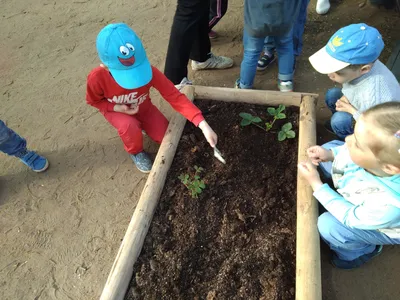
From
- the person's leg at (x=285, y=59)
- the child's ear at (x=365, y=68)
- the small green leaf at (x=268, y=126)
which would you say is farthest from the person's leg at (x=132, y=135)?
the child's ear at (x=365, y=68)

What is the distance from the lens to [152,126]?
2.73 meters

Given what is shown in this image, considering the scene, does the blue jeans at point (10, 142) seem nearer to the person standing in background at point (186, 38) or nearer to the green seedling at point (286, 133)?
the person standing in background at point (186, 38)

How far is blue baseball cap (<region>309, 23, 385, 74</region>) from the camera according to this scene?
6.47 ft

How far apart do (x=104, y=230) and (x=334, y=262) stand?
1497 mm

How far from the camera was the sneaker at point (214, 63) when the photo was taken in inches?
135

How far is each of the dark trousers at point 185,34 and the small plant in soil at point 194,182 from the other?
103 centimetres

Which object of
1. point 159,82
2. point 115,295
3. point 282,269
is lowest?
point 282,269

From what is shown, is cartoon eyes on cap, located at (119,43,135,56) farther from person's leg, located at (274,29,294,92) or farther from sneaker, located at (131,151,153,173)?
person's leg, located at (274,29,294,92)

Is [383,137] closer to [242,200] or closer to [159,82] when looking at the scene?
[242,200]

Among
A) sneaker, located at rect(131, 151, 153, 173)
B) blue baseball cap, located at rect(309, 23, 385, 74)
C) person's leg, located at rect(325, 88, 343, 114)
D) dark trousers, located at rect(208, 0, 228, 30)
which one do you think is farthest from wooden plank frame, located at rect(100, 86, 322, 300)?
dark trousers, located at rect(208, 0, 228, 30)

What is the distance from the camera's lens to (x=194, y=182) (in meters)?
2.20

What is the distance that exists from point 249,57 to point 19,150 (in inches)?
73.9

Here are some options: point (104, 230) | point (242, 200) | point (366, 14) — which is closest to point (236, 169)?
point (242, 200)

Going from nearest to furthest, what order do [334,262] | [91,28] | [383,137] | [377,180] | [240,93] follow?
[383,137]
[377,180]
[334,262]
[240,93]
[91,28]
